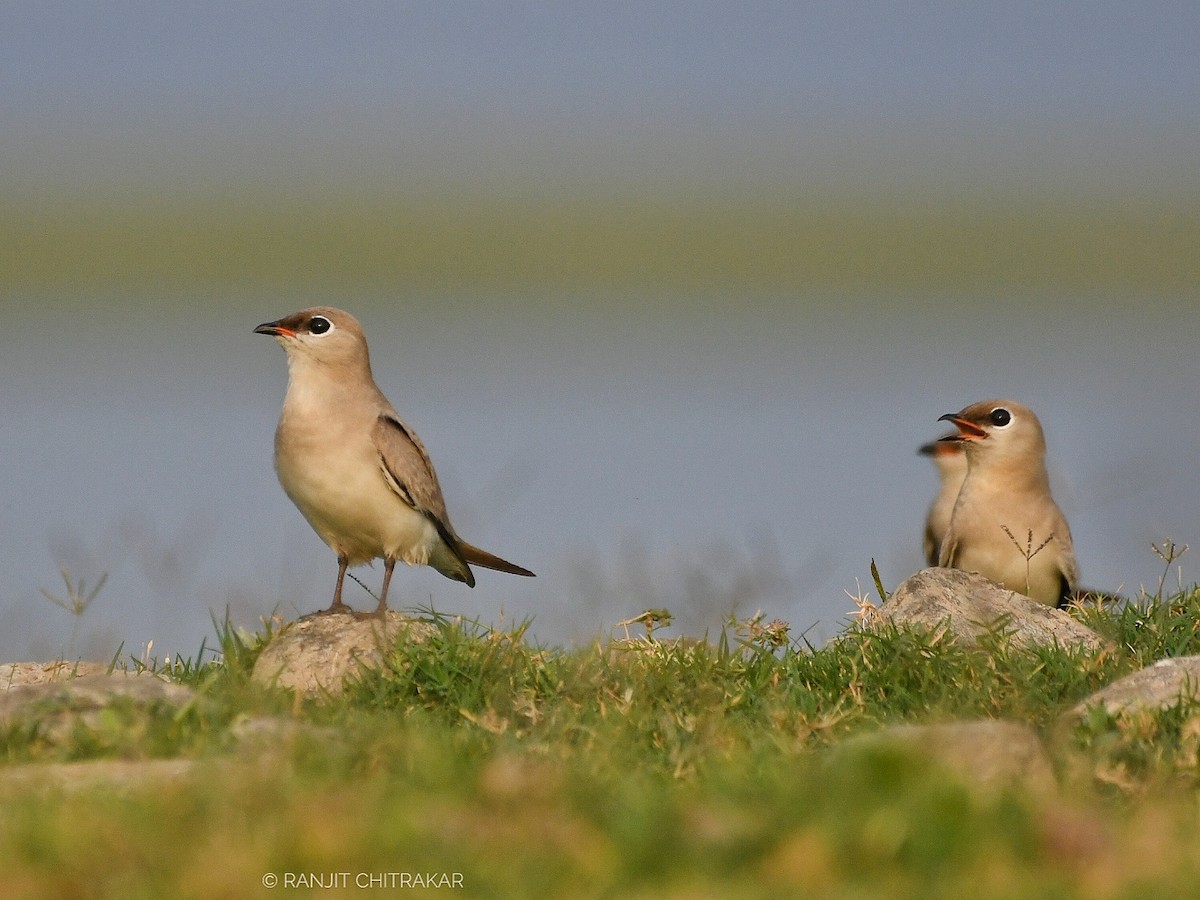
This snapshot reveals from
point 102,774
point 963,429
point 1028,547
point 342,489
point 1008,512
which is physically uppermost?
point 963,429

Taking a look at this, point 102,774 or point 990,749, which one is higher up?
point 990,749

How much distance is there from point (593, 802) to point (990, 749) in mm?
1367

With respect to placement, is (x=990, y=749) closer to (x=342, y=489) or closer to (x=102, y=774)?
(x=102, y=774)

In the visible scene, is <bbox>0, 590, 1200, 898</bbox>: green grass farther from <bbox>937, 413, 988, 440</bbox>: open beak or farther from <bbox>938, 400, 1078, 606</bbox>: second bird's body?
<bbox>937, 413, 988, 440</bbox>: open beak

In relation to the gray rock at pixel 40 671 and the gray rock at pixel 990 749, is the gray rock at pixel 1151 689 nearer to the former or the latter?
the gray rock at pixel 990 749

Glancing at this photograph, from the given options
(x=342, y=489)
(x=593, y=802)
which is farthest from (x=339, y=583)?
(x=593, y=802)

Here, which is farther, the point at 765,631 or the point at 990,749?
the point at 765,631

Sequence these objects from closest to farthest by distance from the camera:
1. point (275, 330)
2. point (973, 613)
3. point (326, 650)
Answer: point (326, 650) < point (973, 613) < point (275, 330)

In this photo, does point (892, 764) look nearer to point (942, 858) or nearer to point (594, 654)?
point (942, 858)

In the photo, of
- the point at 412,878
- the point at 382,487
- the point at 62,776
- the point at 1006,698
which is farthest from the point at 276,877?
the point at 382,487

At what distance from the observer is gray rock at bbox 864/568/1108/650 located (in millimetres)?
7297

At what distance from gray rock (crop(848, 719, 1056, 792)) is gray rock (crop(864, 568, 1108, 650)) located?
2.01 metres

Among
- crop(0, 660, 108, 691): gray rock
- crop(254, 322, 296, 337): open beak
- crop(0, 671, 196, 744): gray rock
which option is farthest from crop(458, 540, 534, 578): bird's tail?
crop(0, 671, 196, 744): gray rock

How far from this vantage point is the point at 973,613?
757cm
